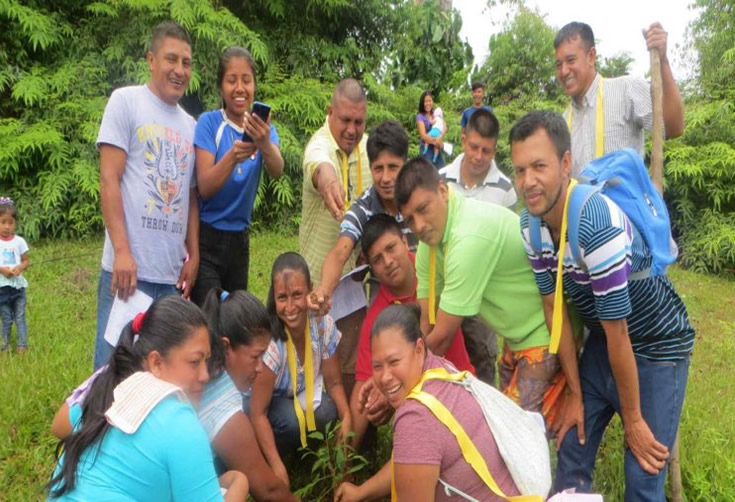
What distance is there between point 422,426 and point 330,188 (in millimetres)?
1509

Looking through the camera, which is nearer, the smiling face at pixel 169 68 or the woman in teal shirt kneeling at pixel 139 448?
the woman in teal shirt kneeling at pixel 139 448

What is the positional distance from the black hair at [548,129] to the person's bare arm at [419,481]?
118 cm

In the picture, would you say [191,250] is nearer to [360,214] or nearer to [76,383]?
[360,214]

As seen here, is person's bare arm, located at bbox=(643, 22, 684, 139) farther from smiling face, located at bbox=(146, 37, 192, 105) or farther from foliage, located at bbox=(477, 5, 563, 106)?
foliage, located at bbox=(477, 5, 563, 106)

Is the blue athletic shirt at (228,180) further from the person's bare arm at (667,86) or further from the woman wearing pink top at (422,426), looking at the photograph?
the person's bare arm at (667,86)

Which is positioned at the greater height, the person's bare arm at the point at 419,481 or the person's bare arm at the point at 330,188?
the person's bare arm at the point at 330,188

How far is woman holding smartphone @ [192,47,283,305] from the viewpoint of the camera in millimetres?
3398

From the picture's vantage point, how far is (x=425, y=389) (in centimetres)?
228

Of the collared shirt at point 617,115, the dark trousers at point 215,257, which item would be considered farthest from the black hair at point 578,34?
the dark trousers at point 215,257

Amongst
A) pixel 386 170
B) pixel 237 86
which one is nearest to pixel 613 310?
pixel 386 170

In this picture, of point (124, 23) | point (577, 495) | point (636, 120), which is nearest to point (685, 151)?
point (636, 120)

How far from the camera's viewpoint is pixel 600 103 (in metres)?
3.45

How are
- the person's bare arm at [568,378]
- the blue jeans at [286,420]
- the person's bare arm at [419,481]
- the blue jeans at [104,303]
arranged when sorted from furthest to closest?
1. the blue jeans at [286,420]
2. the blue jeans at [104,303]
3. the person's bare arm at [568,378]
4. the person's bare arm at [419,481]

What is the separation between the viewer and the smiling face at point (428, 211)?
2740 millimetres
